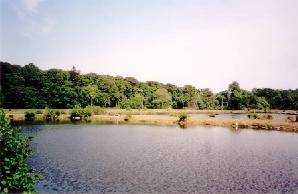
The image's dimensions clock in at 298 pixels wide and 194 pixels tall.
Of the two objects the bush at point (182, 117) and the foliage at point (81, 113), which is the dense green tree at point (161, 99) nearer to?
the foliage at point (81, 113)

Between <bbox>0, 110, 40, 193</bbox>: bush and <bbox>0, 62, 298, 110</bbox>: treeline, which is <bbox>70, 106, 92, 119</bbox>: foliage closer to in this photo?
<bbox>0, 62, 298, 110</bbox>: treeline

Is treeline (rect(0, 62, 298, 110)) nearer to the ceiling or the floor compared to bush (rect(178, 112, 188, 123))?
nearer to the ceiling

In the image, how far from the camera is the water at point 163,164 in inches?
1252

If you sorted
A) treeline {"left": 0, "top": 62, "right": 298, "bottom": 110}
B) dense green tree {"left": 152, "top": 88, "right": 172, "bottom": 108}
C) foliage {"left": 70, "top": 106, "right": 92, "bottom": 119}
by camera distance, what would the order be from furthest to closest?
dense green tree {"left": 152, "top": 88, "right": 172, "bottom": 108} → treeline {"left": 0, "top": 62, "right": 298, "bottom": 110} → foliage {"left": 70, "top": 106, "right": 92, "bottom": 119}

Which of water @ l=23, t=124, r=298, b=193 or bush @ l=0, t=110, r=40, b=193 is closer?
bush @ l=0, t=110, r=40, b=193

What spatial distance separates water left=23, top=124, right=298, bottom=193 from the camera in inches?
1252

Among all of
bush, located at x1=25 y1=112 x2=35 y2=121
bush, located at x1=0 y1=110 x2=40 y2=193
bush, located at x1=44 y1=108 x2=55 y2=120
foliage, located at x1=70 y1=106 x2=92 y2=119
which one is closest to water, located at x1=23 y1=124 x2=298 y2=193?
bush, located at x1=0 y1=110 x2=40 y2=193

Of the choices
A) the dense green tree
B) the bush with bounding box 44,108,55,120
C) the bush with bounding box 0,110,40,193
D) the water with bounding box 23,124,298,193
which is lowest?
the water with bounding box 23,124,298,193

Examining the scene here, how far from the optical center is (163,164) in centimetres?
4206

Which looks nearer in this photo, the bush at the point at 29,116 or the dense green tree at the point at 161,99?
the bush at the point at 29,116

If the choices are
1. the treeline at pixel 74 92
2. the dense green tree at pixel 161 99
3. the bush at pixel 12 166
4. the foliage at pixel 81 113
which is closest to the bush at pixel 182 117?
the foliage at pixel 81 113

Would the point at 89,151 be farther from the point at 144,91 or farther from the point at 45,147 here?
the point at 144,91

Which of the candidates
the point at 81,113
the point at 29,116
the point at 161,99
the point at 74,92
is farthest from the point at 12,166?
the point at 161,99

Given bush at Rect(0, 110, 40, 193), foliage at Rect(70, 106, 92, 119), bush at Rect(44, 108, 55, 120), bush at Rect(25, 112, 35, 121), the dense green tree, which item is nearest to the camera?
bush at Rect(0, 110, 40, 193)
